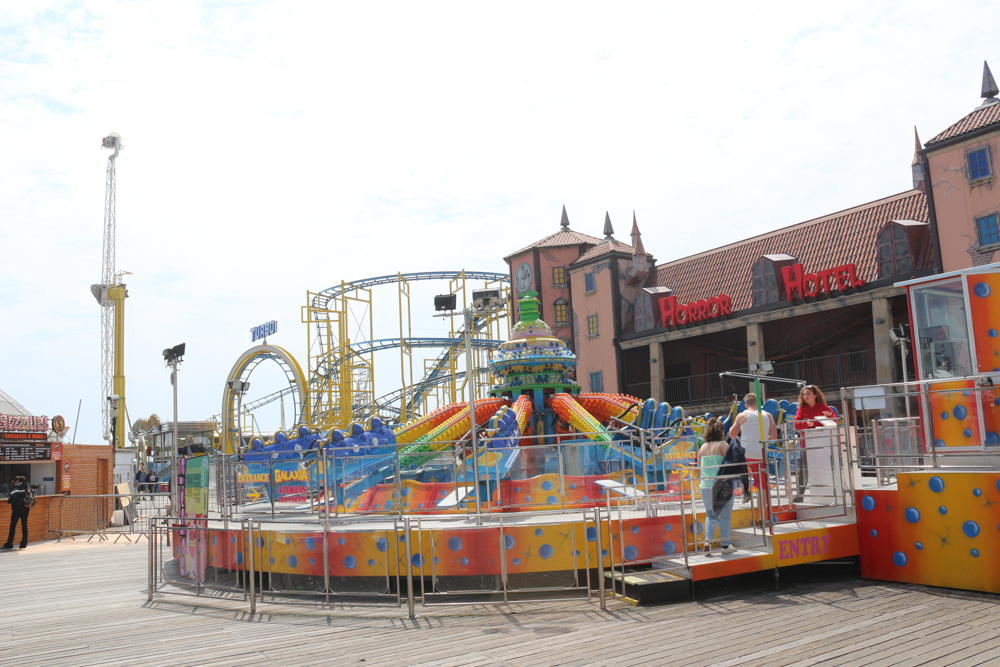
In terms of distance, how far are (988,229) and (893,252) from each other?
2.73 metres

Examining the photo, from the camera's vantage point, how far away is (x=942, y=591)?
28.0ft

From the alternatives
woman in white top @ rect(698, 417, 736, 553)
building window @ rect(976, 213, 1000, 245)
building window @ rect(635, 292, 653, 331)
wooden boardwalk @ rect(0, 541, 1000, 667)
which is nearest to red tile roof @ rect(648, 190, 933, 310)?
building window @ rect(635, 292, 653, 331)

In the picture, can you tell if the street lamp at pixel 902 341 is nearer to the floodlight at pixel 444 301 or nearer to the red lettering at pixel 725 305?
the red lettering at pixel 725 305

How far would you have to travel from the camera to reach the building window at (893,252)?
24016mm

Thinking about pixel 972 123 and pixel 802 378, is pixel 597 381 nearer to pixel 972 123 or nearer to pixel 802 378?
pixel 802 378

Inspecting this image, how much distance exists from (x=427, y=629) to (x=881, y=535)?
5.32 m

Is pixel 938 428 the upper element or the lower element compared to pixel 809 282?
lower

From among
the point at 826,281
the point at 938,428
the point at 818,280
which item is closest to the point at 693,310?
the point at 818,280

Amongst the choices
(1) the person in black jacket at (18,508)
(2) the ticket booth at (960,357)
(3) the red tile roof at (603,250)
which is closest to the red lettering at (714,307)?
(3) the red tile roof at (603,250)

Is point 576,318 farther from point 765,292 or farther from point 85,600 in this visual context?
point 85,600

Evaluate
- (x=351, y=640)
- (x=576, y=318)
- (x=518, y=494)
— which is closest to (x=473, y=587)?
(x=518, y=494)

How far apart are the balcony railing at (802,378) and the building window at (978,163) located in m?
6.07

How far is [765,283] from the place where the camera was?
1106 inches

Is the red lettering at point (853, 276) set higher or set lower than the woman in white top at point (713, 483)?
higher
